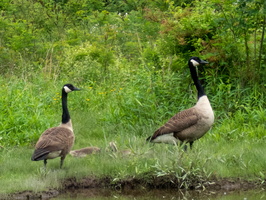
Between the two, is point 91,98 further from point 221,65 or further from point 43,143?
point 43,143

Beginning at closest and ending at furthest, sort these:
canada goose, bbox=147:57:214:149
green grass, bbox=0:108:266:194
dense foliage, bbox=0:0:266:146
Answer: green grass, bbox=0:108:266:194 → canada goose, bbox=147:57:214:149 → dense foliage, bbox=0:0:266:146

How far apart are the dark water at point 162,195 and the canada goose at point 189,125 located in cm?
126

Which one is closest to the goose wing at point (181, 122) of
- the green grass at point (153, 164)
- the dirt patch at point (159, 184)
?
the green grass at point (153, 164)

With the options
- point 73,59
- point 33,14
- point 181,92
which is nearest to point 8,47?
point 33,14

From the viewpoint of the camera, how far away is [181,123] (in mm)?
9281

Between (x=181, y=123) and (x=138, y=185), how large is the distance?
4.83 feet

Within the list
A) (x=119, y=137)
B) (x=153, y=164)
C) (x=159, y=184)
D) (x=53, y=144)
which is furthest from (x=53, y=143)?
(x=119, y=137)

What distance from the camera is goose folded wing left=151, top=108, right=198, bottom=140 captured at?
30.2 ft

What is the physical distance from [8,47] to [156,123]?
31.5ft

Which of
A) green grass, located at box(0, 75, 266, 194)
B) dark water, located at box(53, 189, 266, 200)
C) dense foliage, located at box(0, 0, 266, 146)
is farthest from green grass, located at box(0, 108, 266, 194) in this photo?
dense foliage, located at box(0, 0, 266, 146)

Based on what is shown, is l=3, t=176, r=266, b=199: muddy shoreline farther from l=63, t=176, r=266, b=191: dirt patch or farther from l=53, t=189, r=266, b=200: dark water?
l=53, t=189, r=266, b=200: dark water

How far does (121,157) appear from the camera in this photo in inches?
364

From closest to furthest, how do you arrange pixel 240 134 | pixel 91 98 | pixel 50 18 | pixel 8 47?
1. pixel 240 134
2. pixel 91 98
3. pixel 8 47
4. pixel 50 18

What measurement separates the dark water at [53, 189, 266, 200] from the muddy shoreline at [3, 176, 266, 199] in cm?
12
